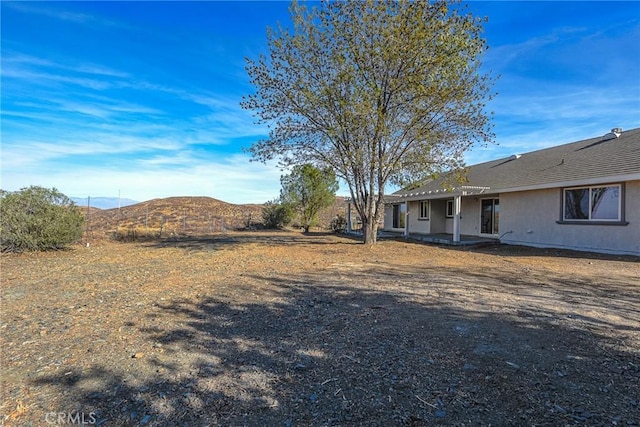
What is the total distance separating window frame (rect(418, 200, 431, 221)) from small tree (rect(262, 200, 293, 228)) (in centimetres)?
882

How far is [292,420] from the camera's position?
2393mm

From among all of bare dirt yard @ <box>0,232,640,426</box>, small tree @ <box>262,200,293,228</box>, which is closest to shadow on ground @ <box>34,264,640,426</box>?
bare dirt yard @ <box>0,232,640,426</box>

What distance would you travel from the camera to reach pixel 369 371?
302 centimetres

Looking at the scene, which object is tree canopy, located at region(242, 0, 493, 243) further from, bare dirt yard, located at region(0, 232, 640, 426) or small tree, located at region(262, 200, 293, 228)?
small tree, located at region(262, 200, 293, 228)

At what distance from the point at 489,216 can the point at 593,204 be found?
516 centimetres

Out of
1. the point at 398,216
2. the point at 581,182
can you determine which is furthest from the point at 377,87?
the point at 398,216

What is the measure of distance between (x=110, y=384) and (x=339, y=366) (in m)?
1.87

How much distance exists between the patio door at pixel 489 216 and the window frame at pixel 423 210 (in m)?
2.87

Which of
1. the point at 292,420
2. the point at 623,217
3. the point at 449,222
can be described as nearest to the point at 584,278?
the point at 623,217

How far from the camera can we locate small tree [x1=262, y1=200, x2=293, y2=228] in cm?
2497

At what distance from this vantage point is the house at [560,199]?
10.5 metres

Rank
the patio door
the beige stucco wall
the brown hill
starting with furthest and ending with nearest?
1. the brown hill
2. the patio door
3. the beige stucco wall

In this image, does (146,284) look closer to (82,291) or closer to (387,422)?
(82,291)

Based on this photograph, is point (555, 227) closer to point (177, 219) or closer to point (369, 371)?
point (369, 371)
